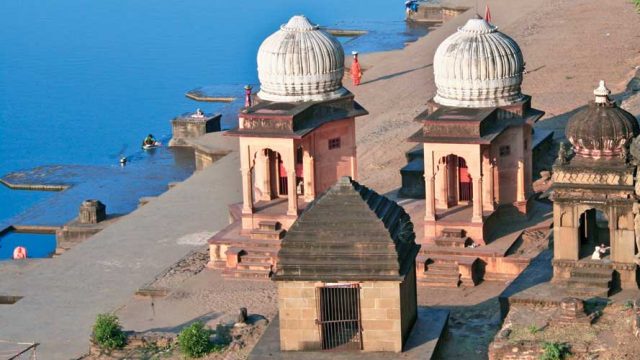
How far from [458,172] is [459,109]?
1.46 m

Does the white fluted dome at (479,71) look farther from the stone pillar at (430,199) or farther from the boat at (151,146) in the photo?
the boat at (151,146)

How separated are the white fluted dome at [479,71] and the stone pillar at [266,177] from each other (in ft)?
12.2

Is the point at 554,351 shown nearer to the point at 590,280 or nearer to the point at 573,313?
the point at 573,313

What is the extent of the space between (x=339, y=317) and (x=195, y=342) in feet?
13.1

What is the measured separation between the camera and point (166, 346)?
1032 inches

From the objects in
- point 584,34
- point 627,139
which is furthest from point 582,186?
point 584,34

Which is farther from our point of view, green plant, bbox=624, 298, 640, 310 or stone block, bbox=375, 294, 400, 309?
green plant, bbox=624, 298, 640, 310

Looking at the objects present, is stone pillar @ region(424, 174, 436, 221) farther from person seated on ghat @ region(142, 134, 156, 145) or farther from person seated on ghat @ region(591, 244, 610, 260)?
person seated on ghat @ region(142, 134, 156, 145)

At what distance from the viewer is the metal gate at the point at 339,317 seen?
72.4ft

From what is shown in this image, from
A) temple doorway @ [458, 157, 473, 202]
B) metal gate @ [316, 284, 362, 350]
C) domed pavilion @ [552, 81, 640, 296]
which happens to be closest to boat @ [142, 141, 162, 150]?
temple doorway @ [458, 157, 473, 202]

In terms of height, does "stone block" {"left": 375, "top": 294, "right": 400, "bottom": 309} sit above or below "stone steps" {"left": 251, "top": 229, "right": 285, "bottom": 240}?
below

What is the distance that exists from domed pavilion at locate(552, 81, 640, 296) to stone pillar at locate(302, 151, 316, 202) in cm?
684

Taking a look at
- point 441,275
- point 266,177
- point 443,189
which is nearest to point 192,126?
point 266,177

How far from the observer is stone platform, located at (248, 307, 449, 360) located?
21938mm
